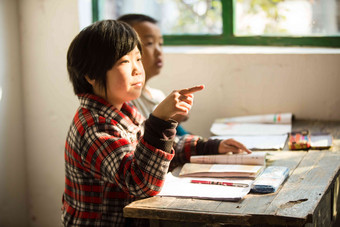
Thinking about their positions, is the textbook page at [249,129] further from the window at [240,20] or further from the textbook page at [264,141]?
the window at [240,20]

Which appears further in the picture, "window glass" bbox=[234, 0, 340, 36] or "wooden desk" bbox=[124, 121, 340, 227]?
"window glass" bbox=[234, 0, 340, 36]

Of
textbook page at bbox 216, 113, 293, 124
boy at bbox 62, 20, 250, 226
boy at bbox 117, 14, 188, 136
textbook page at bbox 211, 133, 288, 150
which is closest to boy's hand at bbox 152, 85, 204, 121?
boy at bbox 62, 20, 250, 226

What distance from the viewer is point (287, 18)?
9.55 ft

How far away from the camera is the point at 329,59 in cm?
265

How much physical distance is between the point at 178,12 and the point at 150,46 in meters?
0.67

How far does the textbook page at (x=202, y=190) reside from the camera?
5.16 feet

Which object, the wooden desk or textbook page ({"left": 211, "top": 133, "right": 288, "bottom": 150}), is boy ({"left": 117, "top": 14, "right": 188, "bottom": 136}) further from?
the wooden desk

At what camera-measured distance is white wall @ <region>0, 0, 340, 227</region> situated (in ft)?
8.91

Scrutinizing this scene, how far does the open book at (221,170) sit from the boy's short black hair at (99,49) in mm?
397

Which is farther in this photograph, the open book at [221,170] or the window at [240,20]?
the window at [240,20]

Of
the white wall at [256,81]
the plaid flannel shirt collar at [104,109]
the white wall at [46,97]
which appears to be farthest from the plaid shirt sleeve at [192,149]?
the white wall at [46,97]

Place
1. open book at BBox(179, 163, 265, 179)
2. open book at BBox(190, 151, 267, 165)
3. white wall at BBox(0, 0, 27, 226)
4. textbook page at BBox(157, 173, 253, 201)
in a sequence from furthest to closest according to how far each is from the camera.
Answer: white wall at BBox(0, 0, 27, 226), open book at BBox(190, 151, 267, 165), open book at BBox(179, 163, 265, 179), textbook page at BBox(157, 173, 253, 201)

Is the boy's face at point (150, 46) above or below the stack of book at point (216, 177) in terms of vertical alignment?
above

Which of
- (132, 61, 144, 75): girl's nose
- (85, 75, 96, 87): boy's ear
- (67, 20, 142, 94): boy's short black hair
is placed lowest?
(85, 75, 96, 87): boy's ear
